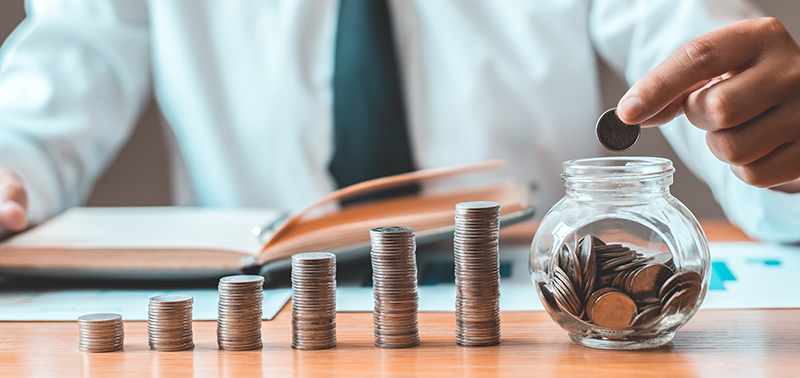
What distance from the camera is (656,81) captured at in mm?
523

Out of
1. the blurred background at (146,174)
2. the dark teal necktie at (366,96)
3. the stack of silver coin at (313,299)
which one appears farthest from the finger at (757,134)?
the blurred background at (146,174)

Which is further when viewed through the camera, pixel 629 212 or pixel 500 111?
pixel 500 111

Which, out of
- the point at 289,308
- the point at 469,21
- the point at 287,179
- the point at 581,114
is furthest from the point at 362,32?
the point at 289,308

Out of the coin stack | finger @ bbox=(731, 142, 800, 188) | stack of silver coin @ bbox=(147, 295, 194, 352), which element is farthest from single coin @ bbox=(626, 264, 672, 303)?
stack of silver coin @ bbox=(147, 295, 194, 352)

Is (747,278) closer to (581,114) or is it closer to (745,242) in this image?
(745,242)

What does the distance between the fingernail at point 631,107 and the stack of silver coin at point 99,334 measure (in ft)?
1.57

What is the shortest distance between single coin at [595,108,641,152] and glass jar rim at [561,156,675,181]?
35 millimetres

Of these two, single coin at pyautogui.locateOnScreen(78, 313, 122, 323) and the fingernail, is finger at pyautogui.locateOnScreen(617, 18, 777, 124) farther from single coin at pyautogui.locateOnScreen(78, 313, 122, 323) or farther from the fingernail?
single coin at pyautogui.locateOnScreen(78, 313, 122, 323)

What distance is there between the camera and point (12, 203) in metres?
0.84

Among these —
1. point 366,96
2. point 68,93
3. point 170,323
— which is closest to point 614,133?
point 170,323

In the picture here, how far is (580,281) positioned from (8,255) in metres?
0.70

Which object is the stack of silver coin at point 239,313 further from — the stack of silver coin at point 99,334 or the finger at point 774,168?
the finger at point 774,168

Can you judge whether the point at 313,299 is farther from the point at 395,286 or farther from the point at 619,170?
the point at 619,170

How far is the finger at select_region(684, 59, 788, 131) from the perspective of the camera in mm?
545
